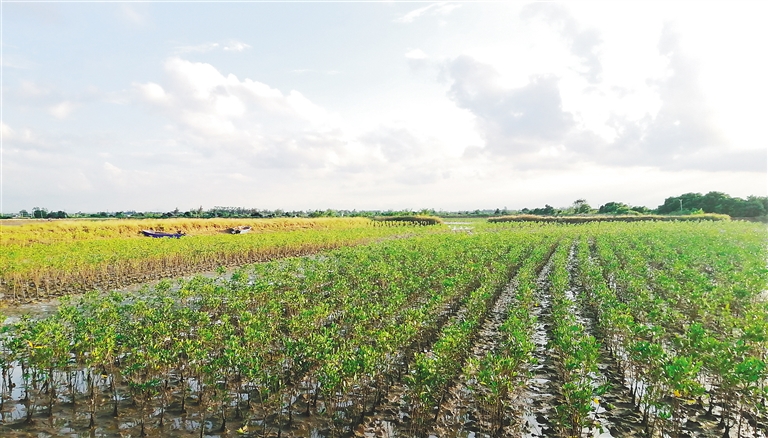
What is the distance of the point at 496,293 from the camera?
15.8 meters

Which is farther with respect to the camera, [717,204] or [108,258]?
[717,204]

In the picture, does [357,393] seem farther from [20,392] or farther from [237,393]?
[20,392]

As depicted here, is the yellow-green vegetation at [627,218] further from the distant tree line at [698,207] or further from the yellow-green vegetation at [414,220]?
the yellow-green vegetation at [414,220]

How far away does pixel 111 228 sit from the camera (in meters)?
41.5

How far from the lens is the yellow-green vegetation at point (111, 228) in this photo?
34.2m

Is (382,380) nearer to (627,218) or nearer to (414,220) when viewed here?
(414,220)

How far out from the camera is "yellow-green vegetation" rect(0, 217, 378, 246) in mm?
34216

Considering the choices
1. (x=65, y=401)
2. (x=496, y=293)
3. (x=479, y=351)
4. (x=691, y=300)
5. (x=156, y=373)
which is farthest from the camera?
(x=496, y=293)

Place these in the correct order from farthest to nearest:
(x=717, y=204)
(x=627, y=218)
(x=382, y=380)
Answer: (x=717, y=204)
(x=627, y=218)
(x=382, y=380)

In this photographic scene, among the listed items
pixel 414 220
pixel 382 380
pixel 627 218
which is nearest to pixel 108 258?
pixel 382 380

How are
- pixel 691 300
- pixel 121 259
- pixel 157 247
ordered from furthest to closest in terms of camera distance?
1. pixel 157 247
2. pixel 121 259
3. pixel 691 300

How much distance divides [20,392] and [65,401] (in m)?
1.10

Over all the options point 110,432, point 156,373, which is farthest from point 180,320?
point 110,432

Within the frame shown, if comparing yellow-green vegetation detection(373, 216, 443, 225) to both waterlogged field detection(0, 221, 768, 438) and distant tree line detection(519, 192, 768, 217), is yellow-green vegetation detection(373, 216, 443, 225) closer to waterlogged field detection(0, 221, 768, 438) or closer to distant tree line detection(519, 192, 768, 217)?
distant tree line detection(519, 192, 768, 217)
